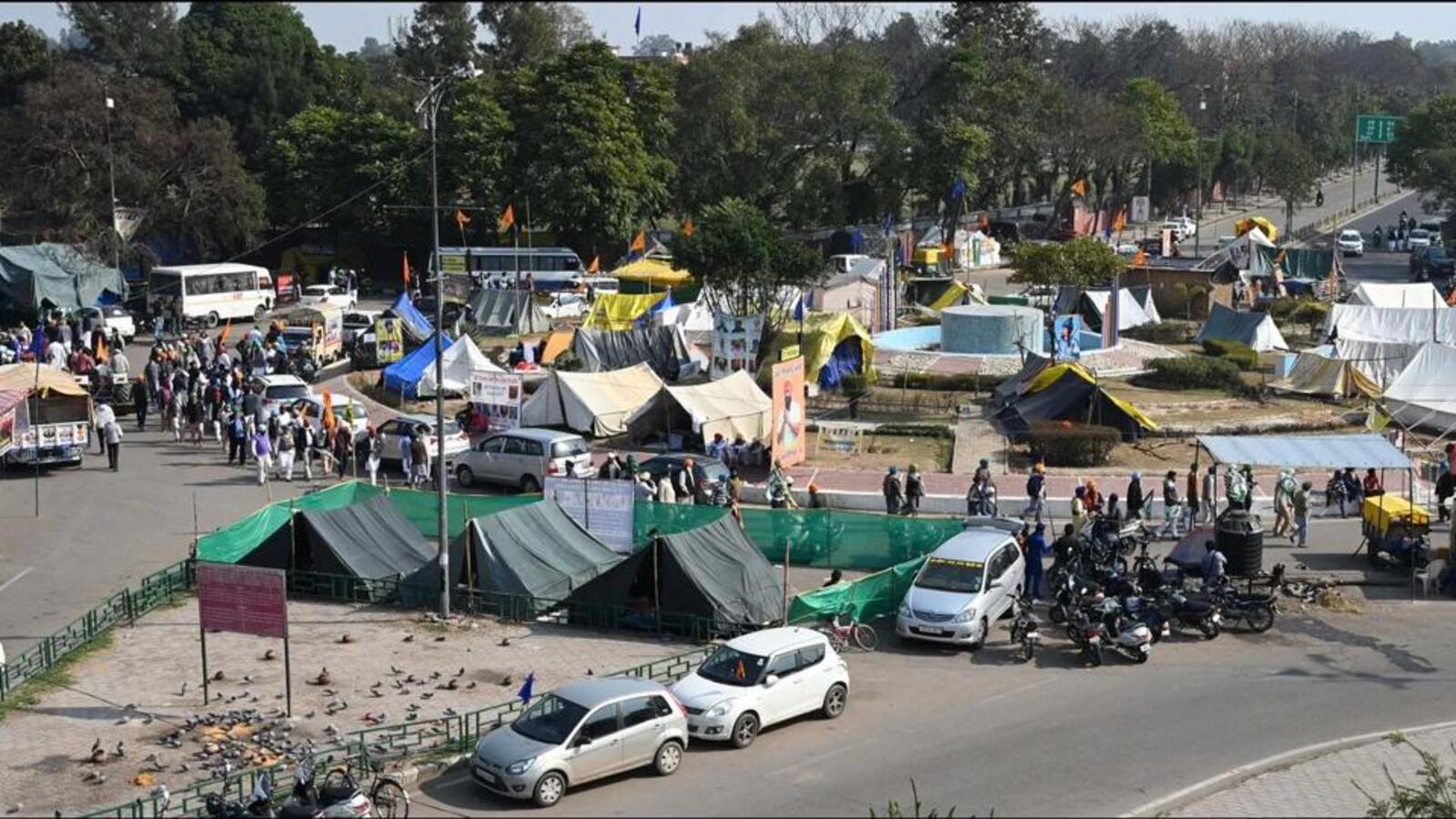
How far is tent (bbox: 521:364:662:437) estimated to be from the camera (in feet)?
110

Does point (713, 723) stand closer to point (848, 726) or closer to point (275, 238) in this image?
point (848, 726)

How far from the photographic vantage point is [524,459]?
2970 cm

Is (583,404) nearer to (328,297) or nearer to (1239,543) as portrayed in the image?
(1239,543)

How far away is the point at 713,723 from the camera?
16.5 metres

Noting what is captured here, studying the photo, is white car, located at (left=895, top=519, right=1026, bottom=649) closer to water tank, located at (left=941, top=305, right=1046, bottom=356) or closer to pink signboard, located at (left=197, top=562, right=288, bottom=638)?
pink signboard, located at (left=197, top=562, right=288, bottom=638)

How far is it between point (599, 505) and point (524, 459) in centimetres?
612

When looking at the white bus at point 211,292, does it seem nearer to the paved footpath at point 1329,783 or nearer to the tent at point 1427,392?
the tent at point 1427,392

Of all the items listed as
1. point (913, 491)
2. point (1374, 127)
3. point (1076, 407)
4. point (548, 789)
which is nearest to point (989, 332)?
point (1076, 407)

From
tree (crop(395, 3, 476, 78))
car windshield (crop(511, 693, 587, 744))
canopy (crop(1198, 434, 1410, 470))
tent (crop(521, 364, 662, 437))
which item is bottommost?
car windshield (crop(511, 693, 587, 744))

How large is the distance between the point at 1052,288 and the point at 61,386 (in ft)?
105

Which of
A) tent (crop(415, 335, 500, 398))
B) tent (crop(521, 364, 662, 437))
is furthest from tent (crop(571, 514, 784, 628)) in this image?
tent (crop(415, 335, 500, 398))

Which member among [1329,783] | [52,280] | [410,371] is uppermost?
[52,280]

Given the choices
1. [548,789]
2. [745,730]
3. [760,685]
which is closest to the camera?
[548,789]

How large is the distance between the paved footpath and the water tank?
2661cm
